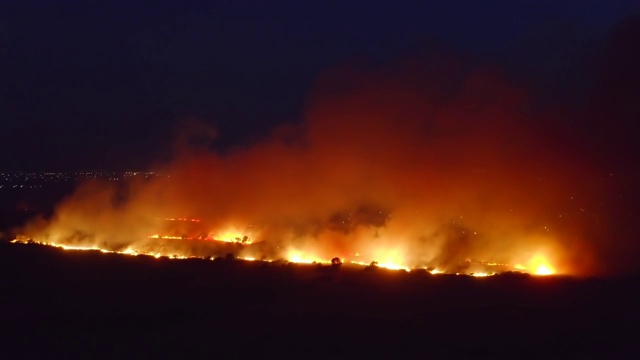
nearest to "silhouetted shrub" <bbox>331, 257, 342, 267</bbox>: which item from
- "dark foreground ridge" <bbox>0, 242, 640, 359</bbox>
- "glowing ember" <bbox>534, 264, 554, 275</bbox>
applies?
"dark foreground ridge" <bbox>0, 242, 640, 359</bbox>

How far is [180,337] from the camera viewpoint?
439 inches

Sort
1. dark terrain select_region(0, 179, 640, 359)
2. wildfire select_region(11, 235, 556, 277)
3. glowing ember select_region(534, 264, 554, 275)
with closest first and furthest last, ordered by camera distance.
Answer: dark terrain select_region(0, 179, 640, 359), glowing ember select_region(534, 264, 554, 275), wildfire select_region(11, 235, 556, 277)

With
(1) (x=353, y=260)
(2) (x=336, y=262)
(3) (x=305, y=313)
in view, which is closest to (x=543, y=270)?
(1) (x=353, y=260)

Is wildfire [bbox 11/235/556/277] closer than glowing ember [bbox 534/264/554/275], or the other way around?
glowing ember [bbox 534/264/554/275]

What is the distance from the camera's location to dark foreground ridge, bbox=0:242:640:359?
10.6 m

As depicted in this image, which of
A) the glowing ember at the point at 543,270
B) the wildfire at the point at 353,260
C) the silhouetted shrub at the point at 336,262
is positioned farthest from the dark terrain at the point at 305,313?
the glowing ember at the point at 543,270

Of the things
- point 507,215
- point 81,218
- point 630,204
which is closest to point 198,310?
point 507,215

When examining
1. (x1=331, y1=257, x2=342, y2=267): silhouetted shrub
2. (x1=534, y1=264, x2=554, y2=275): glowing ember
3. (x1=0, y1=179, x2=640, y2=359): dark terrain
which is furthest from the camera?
(x1=331, y1=257, x2=342, y2=267): silhouetted shrub

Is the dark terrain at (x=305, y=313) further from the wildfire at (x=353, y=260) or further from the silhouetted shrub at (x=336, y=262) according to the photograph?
the wildfire at (x=353, y=260)

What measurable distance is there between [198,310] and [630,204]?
1967cm

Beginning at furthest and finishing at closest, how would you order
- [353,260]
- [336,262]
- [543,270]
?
1. [353,260]
2. [336,262]
3. [543,270]

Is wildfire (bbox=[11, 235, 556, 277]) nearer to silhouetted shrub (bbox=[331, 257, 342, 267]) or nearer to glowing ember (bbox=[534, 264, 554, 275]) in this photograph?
glowing ember (bbox=[534, 264, 554, 275])

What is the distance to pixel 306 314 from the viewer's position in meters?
12.7

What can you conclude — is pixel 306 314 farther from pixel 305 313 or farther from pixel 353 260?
pixel 353 260
